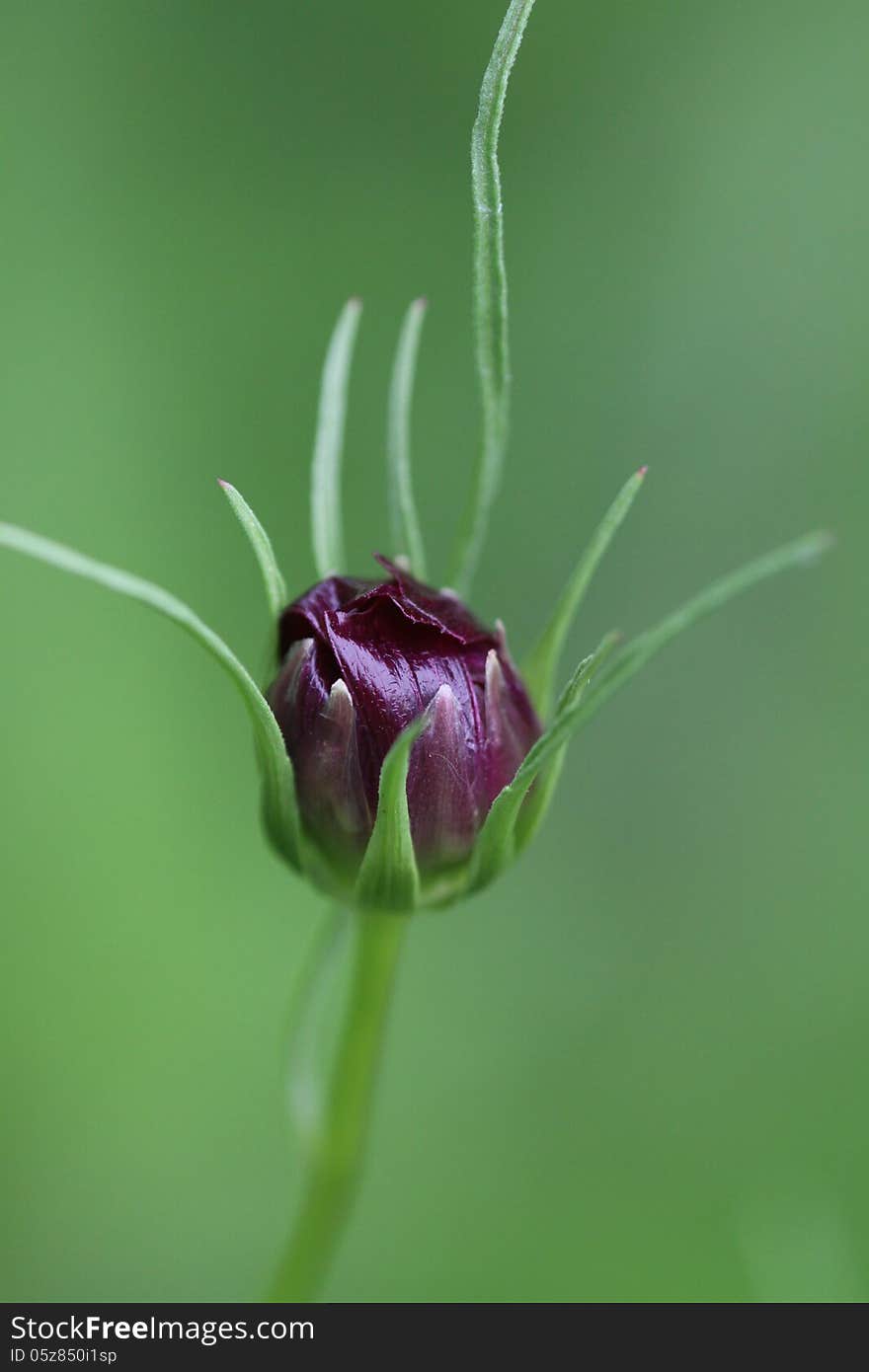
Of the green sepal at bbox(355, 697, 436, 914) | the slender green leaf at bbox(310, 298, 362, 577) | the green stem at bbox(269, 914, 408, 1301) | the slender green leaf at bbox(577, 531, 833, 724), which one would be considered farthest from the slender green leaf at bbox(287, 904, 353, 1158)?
the slender green leaf at bbox(577, 531, 833, 724)

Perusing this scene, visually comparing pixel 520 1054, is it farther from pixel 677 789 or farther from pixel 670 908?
pixel 677 789

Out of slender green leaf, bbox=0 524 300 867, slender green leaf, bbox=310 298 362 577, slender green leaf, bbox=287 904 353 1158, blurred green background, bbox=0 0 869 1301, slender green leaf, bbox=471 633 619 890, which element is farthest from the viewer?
blurred green background, bbox=0 0 869 1301

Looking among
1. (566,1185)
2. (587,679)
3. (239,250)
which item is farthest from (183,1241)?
(239,250)

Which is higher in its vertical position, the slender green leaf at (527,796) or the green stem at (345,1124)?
the slender green leaf at (527,796)

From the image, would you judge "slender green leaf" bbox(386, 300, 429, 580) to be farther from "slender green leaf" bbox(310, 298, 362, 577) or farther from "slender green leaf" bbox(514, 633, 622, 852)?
"slender green leaf" bbox(514, 633, 622, 852)

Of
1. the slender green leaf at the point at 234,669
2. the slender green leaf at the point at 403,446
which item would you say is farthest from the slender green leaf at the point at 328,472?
the slender green leaf at the point at 234,669

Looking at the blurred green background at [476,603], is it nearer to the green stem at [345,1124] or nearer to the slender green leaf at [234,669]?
the green stem at [345,1124]
